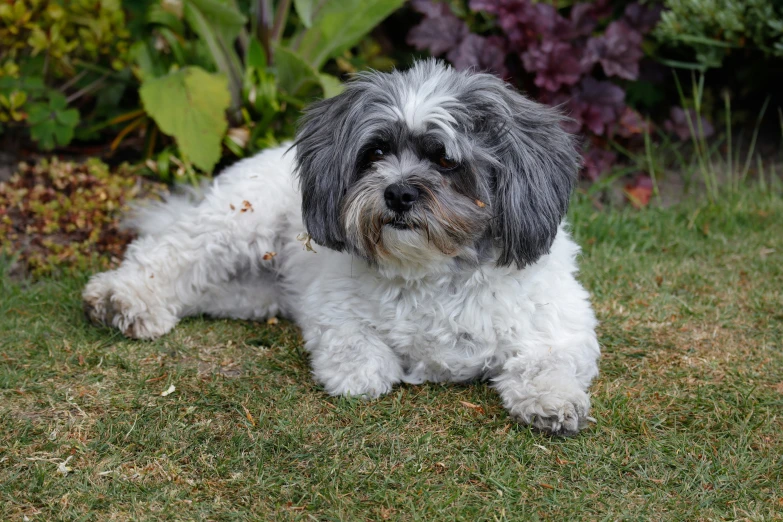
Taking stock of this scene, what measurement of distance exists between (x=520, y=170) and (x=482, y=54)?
2.80 m

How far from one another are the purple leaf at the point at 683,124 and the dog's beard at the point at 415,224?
11.6 feet

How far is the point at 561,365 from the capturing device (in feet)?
10.0

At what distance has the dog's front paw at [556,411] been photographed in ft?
9.42

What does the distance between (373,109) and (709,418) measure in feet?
5.51

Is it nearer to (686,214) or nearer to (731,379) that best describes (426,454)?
(731,379)

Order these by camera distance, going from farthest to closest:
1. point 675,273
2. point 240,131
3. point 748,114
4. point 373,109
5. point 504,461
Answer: point 748,114 → point 240,131 → point 675,273 → point 373,109 → point 504,461

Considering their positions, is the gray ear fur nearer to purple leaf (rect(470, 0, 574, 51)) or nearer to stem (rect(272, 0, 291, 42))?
stem (rect(272, 0, 291, 42))

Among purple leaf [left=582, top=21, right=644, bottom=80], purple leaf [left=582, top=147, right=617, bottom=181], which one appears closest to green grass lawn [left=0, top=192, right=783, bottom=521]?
purple leaf [left=582, top=147, right=617, bottom=181]

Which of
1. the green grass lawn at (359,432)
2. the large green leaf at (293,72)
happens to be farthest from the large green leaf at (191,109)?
the green grass lawn at (359,432)

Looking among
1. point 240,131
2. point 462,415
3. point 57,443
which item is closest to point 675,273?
point 462,415

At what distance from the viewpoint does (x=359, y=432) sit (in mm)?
2934

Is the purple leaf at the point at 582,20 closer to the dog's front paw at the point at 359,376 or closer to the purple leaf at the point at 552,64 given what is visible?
the purple leaf at the point at 552,64

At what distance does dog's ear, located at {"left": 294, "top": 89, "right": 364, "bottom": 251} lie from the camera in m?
3.05

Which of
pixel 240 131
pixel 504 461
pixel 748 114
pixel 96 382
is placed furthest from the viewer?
pixel 748 114
